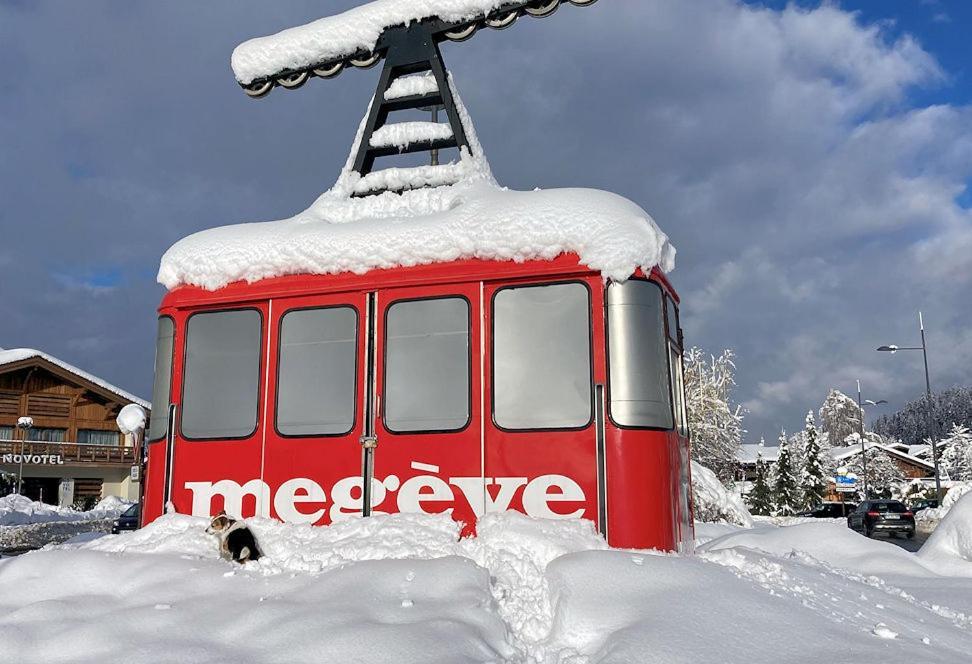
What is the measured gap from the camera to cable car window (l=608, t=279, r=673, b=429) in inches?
196

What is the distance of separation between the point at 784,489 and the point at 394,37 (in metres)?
40.1

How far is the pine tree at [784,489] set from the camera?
40.6 meters

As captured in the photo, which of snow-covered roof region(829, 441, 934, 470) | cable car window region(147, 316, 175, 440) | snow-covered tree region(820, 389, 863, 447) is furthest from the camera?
snow-covered tree region(820, 389, 863, 447)

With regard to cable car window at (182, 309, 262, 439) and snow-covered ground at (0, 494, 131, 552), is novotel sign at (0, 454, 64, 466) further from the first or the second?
cable car window at (182, 309, 262, 439)

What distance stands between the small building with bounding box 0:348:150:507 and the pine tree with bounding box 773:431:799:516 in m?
33.4

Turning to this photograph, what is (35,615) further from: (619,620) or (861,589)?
(861,589)

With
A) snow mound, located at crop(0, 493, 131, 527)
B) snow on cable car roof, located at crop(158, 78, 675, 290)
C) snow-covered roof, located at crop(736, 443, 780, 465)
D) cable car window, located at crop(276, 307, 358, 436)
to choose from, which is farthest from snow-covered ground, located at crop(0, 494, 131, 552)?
snow-covered roof, located at crop(736, 443, 780, 465)

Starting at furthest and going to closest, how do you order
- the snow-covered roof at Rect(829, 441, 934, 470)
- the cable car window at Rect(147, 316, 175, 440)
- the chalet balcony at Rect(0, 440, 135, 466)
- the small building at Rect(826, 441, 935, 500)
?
the small building at Rect(826, 441, 935, 500) → the snow-covered roof at Rect(829, 441, 934, 470) → the chalet balcony at Rect(0, 440, 135, 466) → the cable car window at Rect(147, 316, 175, 440)

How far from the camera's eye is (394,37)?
271 inches

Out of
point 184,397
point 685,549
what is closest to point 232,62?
point 184,397

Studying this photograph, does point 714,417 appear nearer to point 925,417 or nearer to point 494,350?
point 494,350

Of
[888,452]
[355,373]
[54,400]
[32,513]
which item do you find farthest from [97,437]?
[888,452]

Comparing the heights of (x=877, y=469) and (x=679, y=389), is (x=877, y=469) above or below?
below

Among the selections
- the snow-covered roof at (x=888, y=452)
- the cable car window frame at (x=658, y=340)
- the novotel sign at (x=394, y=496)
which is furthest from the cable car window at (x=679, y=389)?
the snow-covered roof at (x=888, y=452)
